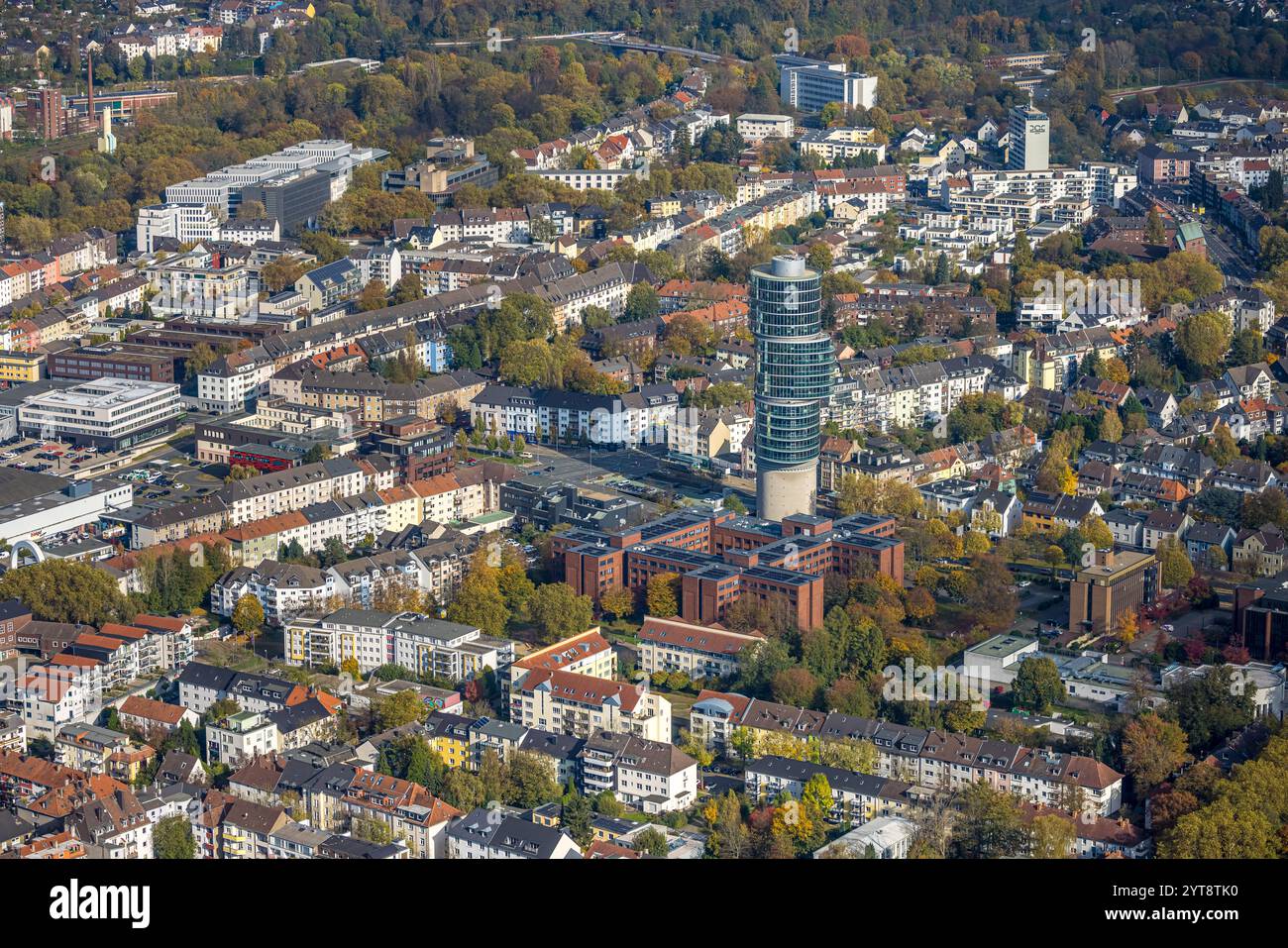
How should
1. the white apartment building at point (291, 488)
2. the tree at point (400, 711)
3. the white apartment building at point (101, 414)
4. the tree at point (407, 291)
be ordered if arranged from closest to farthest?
the tree at point (400, 711) → the white apartment building at point (291, 488) → the white apartment building at point (101, 414) → the tree at point (407, 291)

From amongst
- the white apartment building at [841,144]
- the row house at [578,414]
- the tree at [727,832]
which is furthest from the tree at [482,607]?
the white apartment building at [841,144]

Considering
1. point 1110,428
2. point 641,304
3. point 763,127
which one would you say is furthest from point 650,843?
point 763,127

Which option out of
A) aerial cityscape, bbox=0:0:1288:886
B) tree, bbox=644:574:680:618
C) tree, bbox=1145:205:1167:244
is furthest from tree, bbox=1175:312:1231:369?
tree, bbox=644:574:680:618

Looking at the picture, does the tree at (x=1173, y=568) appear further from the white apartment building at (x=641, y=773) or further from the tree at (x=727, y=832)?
the tree at (x=727, y=832)

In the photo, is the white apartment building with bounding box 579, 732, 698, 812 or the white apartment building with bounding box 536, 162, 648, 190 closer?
the white apartment building with bounding box 579, 732, 698, 812

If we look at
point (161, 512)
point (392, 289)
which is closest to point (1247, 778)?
point (161, 512)

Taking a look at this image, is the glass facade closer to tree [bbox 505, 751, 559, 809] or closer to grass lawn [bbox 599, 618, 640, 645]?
grass lawn [bbox 599, 618, 640, 645]
